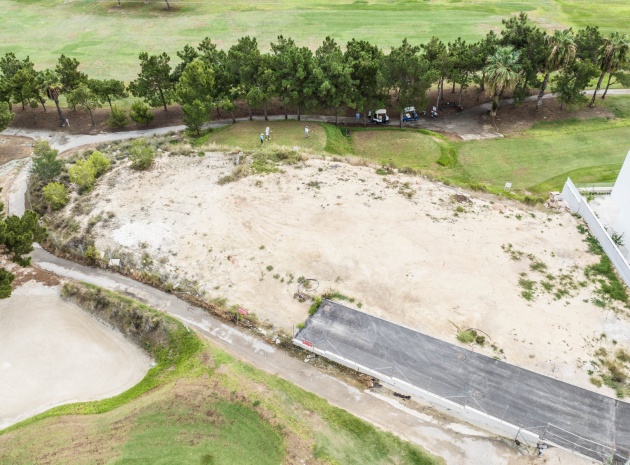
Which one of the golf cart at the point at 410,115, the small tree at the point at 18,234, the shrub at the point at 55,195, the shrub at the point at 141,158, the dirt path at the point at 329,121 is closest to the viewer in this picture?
the small tree at the point at 18,234

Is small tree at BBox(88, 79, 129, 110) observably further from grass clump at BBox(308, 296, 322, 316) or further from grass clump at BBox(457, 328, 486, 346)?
grass clump at BBox(457, 328, 486, 346)

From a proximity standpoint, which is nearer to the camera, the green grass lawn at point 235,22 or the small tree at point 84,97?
the small tree at point 84,97

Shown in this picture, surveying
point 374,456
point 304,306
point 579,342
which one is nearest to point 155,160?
point 304,306

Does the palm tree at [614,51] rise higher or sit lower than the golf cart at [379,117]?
higher

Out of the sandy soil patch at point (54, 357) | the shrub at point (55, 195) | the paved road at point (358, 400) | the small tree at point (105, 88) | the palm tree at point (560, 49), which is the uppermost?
the palm tree at point (560, 49)

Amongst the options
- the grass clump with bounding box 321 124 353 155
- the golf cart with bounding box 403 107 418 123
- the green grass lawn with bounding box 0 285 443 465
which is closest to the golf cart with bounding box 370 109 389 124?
the golf cart with bounding box 403 107 418 123

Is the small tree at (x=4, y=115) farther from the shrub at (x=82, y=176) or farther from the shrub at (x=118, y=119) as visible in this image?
the shrub at (x=82, y=176)

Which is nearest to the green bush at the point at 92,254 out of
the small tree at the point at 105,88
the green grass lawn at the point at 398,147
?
the small tree at the point at 105,88
